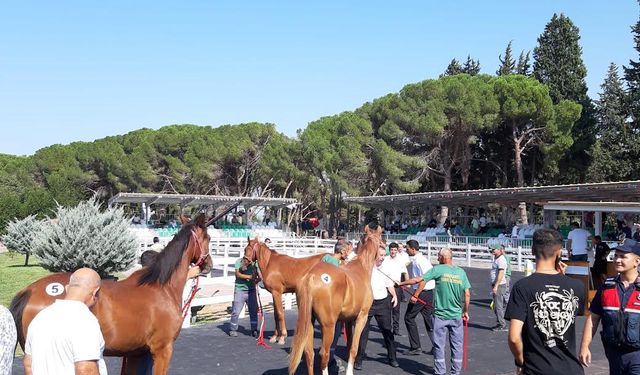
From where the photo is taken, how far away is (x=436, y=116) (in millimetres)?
46000

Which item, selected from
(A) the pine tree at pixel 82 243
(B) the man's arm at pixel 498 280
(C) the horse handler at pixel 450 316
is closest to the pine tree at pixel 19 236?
(A) the pine tree at pixel 82 243

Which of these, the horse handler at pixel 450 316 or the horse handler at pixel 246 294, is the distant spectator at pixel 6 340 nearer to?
the horse handler at pixel 450 316

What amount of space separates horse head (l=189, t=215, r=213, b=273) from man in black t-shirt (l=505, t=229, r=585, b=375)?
4016mm

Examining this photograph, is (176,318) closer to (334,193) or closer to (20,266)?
(20,266)

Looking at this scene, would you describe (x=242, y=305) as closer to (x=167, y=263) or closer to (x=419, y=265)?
(x=419, y=265)

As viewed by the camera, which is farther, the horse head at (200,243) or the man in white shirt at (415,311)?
the man in white shirt at (415,311)

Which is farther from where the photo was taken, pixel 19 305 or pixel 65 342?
pixel 19 305

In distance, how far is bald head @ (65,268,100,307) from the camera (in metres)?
4.09

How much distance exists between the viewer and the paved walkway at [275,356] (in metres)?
9.53

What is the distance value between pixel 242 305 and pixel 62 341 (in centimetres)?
870

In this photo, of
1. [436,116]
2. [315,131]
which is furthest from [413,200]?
[315,131]

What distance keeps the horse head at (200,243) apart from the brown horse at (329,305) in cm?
126

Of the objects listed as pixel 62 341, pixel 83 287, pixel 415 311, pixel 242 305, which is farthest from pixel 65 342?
pixel 242 305

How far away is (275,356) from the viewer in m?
10.5
